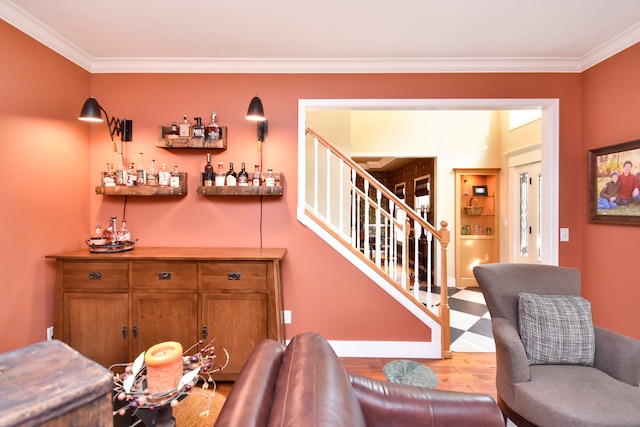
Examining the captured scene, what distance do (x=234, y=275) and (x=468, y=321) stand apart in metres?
3.01

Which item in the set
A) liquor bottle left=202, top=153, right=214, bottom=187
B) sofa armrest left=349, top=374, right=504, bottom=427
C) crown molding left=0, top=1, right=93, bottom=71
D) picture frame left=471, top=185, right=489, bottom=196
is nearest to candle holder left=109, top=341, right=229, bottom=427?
sofa armrest left=349, top=374, right=504, bottom=427

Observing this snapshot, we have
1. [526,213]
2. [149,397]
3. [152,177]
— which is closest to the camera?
[149,397]

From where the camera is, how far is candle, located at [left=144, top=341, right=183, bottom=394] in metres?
1.06

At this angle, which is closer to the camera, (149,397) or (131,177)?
(149,397)

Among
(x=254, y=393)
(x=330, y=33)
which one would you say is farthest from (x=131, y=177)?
(x=254, y=393)

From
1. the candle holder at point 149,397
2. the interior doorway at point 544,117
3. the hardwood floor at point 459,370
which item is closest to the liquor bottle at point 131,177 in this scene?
the interior doorway at point 544,117

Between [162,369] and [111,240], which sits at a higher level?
[111,240]

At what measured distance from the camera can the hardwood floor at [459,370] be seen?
7.81ft

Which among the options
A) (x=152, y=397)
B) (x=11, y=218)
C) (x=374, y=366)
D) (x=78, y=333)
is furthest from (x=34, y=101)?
(x=374, y=366)

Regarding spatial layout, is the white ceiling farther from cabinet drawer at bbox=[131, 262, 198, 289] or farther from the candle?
the candle

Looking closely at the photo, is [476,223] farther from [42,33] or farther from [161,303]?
[42,33]

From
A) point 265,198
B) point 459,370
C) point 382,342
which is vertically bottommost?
point 459,370

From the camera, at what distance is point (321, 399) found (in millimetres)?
836

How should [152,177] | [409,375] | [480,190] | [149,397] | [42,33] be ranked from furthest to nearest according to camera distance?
[480,190] < [152,177] < [42,33] < [409,375] < [149,397]
